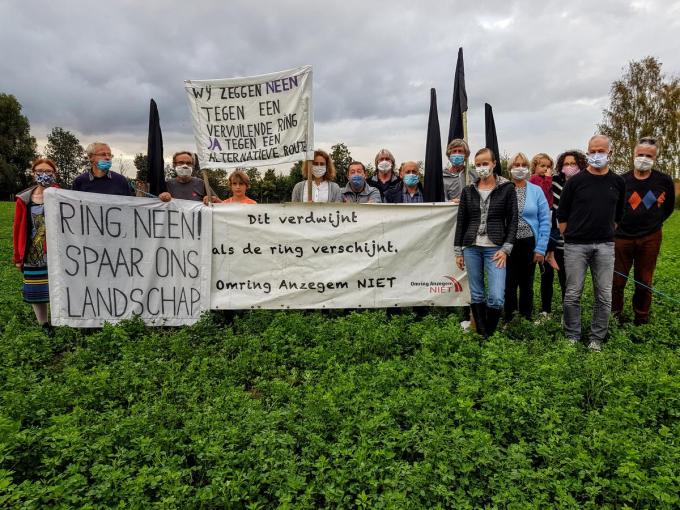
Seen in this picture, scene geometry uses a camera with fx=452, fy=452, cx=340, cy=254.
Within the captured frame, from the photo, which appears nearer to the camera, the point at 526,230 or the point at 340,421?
the point at 340,421

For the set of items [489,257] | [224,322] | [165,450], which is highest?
[489,257]

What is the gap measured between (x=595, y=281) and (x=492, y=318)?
1.28m

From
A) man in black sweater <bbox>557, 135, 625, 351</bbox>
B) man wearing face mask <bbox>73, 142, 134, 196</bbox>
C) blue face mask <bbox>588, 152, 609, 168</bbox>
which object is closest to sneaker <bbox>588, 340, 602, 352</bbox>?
man in black sweater <bbox>557, 135, 625, 351</bbox>

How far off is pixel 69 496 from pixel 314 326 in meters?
3.27

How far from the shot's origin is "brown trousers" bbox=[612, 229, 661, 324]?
19.4 feet

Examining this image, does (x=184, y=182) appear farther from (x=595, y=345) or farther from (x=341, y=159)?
(x=341, y=159)

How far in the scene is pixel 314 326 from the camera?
5.67m

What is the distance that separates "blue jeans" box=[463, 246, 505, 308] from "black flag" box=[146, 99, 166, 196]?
416cm

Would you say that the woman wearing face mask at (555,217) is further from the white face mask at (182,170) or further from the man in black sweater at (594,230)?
the white face mask at (182,170)

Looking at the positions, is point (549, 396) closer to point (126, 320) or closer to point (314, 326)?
point (314, 326)

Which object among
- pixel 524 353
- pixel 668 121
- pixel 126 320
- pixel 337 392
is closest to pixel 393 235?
pixel 524 353

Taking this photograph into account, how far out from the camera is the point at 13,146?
197ft

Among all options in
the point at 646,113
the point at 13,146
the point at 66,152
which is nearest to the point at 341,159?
the point at 646,113

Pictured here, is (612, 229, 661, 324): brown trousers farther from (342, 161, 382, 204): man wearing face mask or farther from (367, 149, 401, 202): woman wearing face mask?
(342, 161, 382, 204): man wearing face mask
